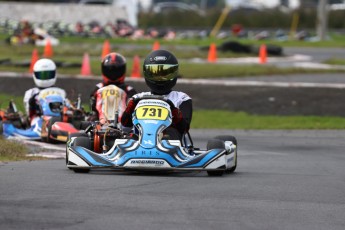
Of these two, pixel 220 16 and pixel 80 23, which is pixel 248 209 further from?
pixel 220 16

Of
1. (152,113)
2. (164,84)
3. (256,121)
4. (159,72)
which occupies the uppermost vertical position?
(159,72)

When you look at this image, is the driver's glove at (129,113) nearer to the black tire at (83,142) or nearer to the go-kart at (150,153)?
the go-kart at (150,153)

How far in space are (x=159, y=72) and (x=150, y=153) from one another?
1.15 metres

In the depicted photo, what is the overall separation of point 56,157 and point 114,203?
5495 mm

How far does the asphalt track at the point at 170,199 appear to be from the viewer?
→ 699 centimetres

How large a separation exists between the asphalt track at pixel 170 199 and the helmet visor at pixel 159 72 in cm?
106

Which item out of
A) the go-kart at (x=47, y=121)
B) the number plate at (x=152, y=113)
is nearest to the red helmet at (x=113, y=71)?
the go-kart at (x=47, y=121)

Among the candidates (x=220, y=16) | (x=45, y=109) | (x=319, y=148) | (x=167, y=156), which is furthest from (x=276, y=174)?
(x=220, y=16)

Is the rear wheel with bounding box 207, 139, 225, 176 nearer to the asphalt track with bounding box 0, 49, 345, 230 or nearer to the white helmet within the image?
the asphalt track with bounding box 0, 49, 345, 230

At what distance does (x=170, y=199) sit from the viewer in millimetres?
8047

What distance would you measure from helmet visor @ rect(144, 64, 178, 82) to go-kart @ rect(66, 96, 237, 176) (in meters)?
0.41

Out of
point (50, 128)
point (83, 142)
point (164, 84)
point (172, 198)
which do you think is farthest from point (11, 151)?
point (172, 198)

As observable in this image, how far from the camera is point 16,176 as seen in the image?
941 centimetres

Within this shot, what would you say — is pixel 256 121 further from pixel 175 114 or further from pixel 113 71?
pixel 175 114
